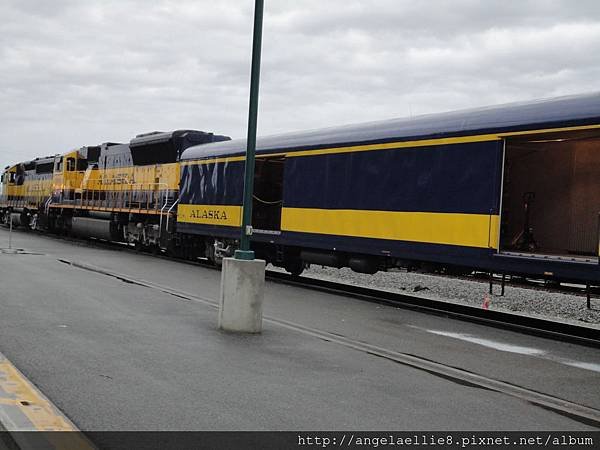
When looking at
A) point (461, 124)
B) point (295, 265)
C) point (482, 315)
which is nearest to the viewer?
point (461, 124)

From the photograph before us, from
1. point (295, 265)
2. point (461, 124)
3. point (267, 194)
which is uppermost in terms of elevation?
point (461, 124)

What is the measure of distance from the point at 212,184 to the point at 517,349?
40.9ft

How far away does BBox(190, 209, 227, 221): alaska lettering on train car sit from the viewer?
19.5 meters

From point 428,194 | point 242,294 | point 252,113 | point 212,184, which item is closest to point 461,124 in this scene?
point 428,194

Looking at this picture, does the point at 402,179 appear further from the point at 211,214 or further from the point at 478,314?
the point at 211,214

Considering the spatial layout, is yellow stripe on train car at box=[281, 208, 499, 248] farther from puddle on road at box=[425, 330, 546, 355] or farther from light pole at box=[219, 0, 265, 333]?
light pole at box=[219, 0, 265, 333]

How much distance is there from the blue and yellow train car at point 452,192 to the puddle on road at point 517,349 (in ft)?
5.60

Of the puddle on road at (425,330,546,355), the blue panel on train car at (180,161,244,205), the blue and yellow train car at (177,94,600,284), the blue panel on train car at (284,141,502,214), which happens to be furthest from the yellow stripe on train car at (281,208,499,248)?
the blue panel on train car at (180,161,244,205)

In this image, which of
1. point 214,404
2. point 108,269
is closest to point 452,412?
point 214,404

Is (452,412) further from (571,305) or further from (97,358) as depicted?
(571,305)

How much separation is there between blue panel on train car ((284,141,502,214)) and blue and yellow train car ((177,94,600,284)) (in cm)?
2

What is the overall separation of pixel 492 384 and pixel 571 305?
8637mm

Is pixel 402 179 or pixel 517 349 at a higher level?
pixel 402 179

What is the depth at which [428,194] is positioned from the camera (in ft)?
42.5
